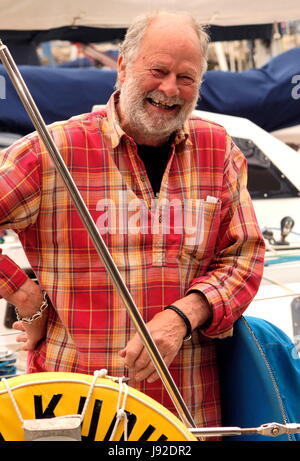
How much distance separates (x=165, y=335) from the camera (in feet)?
5.57

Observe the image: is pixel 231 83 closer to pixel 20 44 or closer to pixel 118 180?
pixel 20 44

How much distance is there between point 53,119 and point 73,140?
2868 millimetres

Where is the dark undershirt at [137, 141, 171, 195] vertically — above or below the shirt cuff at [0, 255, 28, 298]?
above

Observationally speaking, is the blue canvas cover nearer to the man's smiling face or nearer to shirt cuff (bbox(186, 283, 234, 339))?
shirt cuff (bbox(186, 283, 234, 339))

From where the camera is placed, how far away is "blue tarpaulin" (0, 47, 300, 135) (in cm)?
456

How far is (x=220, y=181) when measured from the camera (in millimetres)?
1875

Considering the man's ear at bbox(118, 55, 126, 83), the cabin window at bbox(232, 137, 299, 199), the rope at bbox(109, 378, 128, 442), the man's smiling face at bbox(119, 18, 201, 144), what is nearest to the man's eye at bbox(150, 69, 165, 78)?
the man's smiling face at bbox(119, 18, 201, 144)

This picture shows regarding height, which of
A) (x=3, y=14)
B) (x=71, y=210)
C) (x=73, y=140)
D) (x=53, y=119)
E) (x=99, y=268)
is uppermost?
(x=3, y=14)

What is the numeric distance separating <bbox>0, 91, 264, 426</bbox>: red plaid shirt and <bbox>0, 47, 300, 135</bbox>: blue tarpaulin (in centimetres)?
265

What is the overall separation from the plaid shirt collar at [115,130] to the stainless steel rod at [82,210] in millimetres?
459

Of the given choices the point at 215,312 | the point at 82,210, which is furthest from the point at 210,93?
the point at 82,210

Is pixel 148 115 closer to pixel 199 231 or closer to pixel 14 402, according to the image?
pixel 199 231
